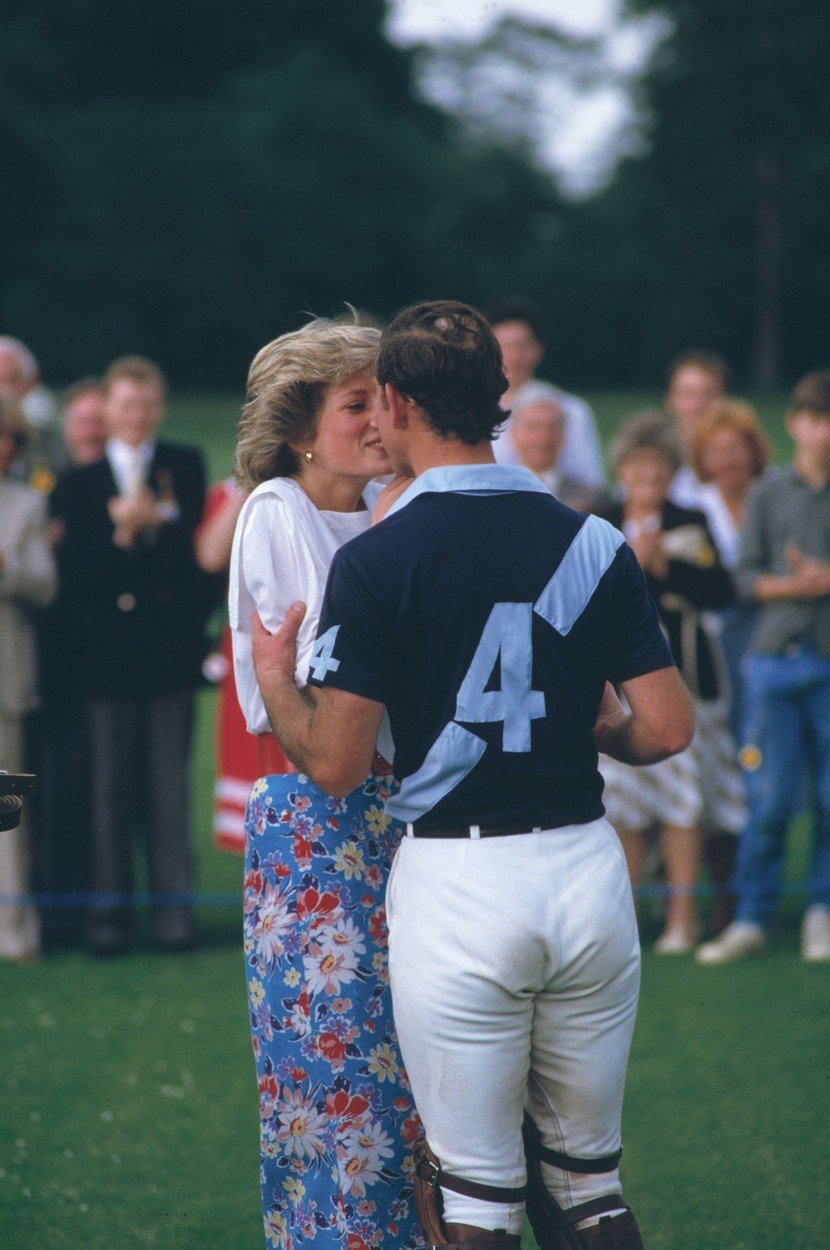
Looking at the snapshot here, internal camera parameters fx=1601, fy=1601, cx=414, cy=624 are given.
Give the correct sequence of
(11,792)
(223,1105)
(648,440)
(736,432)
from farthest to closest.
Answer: (736,432)
(648,440)
(223,1105)
(11,792)

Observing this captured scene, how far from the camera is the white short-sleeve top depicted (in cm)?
309

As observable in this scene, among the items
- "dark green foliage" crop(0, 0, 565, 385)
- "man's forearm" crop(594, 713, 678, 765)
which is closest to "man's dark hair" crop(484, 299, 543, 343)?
"man's forearm" crop(594, 713, 678, 765)

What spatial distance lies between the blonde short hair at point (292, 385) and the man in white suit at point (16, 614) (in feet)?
11.6

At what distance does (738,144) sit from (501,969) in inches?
1852

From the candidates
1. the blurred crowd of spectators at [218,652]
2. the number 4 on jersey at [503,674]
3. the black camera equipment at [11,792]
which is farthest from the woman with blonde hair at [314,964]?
the blurred crowd of spectators at [218,652]

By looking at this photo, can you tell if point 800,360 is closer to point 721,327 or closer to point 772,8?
point 721,327

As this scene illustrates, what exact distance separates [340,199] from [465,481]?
47699mm

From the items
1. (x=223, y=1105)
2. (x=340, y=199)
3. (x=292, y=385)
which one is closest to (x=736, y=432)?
(x=223, y=1105)

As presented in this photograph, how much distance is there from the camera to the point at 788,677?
6.51m

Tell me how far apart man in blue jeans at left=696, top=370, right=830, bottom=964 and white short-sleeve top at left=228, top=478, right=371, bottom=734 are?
12.2 ft

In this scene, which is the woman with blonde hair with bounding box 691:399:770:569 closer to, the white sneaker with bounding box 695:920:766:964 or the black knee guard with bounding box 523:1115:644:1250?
the white sneaker with bounding box 695:920:766:964

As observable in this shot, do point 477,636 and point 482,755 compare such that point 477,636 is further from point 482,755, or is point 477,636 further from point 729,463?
point 729,463

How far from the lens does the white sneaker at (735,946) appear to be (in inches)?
260

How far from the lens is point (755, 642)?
6.68 metres
